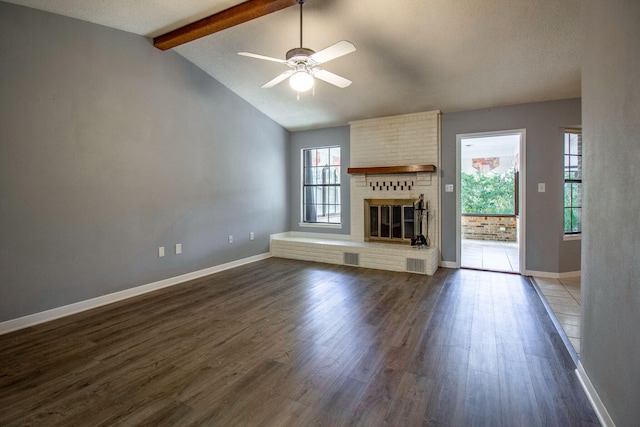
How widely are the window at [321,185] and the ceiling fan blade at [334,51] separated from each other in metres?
3.52

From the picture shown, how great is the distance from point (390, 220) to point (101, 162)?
169 inches

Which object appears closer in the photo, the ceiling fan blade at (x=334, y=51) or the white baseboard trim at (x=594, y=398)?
the white baseboard trim at (x=594, y=398)

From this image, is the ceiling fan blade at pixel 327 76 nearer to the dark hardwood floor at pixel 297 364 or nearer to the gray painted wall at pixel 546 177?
the dark hardwood floor at pixel 297 364

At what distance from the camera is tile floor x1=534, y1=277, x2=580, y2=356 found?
106 inches

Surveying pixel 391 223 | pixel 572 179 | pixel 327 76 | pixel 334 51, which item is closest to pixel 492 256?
pixel 572 179

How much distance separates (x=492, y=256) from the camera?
20.0 ft

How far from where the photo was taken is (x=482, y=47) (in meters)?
3.36

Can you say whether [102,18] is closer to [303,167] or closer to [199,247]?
[199,247]

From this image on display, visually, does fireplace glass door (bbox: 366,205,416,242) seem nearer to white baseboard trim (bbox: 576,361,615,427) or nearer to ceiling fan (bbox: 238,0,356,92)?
ceiling fan (bbox: 238,0,356,92)

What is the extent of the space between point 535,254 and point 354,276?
268cm

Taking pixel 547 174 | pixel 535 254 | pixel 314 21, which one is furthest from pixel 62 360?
pixel 547 174

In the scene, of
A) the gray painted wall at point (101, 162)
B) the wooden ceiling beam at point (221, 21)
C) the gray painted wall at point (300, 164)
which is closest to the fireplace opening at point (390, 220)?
the gray painted wall at point (300, 164)

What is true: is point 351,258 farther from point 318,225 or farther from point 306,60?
point 306,60

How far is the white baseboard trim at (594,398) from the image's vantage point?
155 centimetres
